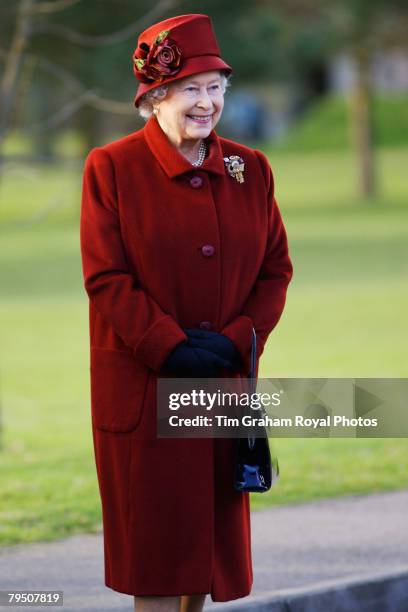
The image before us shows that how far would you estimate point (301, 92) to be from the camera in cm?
8800

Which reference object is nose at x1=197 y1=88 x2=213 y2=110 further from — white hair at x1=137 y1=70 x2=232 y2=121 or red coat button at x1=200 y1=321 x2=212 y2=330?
red coat button at x1=200 y1=321 x2=212 y2=330

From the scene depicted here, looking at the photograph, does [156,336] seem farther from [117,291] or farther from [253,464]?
[253,464]

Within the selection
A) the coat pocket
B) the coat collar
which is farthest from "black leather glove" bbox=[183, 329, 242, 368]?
the coat collar

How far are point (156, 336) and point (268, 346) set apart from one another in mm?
13163

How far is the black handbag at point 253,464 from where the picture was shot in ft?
14.5

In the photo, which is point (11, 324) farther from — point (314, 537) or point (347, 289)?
point (314, 537)

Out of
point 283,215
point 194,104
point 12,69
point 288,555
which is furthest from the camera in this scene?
point 283,215

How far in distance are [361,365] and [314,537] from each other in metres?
9.18

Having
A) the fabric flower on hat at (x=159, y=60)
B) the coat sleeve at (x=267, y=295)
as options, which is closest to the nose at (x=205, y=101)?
the fabric flower on hat at (x=159, y=60)

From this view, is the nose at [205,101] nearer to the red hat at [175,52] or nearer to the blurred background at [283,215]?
the red hat at [175,52]

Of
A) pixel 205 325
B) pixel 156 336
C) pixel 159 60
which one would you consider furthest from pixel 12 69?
pixel 156 336

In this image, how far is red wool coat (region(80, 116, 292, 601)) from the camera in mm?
4363

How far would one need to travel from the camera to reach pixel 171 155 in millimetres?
4500

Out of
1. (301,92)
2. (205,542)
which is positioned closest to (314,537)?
(205,542)
